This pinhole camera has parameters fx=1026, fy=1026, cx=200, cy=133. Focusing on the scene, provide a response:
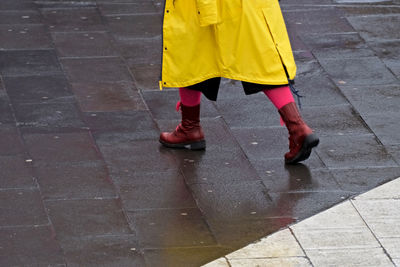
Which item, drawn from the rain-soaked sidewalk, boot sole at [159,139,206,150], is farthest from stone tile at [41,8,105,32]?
boot sole at [159,139,206,150]

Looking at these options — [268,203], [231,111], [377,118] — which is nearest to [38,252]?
[268,203]

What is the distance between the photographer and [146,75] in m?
8.56

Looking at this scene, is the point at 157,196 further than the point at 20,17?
No

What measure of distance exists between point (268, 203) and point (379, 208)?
68 centimetres

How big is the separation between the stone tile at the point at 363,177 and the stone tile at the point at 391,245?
73 centimetres

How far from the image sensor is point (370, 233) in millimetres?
5965

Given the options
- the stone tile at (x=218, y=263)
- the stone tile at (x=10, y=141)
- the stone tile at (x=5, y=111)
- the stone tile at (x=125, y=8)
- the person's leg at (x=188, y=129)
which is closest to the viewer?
the stone tile at (x=218, y=263)

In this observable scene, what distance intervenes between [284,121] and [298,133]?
0.14 meters

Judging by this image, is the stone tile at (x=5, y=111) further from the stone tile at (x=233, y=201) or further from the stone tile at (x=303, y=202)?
the stone tile at (x=303, y=202)

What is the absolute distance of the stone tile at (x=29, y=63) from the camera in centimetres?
848

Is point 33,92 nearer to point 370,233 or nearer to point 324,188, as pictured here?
point 324,188

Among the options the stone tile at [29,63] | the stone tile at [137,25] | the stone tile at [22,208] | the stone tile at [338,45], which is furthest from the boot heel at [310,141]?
the stone tile at [137,25]

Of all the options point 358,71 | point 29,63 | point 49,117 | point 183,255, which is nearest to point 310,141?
point 183,255

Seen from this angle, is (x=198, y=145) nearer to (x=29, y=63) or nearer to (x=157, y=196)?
(x=157, y=196)
